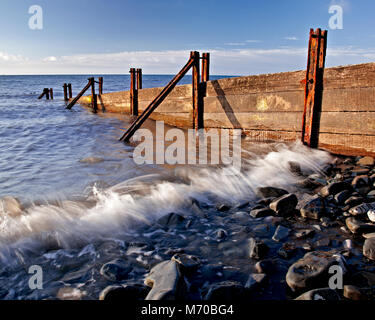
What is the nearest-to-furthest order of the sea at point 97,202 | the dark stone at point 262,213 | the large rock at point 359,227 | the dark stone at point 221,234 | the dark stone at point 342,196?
1. the sea at point 97,202
2. the large rock at point 359,227
3. the dark stone at point 221,234
4. the dark stone at point 262,213
5. the dark stone at point 342,196

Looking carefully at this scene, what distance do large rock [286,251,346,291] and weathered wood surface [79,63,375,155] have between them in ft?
14.1

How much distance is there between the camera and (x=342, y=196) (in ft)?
13.6

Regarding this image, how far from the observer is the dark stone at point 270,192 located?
4.54m

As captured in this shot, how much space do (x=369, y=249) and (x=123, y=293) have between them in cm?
249

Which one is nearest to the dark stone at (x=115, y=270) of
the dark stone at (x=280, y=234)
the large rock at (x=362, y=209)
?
the dark stone at (x=280, y=234)

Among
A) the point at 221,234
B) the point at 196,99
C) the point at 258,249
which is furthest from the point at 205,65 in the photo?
the point at 258,249

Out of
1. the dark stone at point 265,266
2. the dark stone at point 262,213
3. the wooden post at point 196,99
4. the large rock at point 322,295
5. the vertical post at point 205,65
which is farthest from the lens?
the vertical post at point 205,65

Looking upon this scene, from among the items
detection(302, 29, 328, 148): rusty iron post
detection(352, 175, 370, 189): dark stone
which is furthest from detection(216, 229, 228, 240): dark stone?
detection(302, 29, 328, 148): rusty iron post

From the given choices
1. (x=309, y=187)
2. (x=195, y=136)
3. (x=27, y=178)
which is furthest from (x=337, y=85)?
(x=27, y=178)

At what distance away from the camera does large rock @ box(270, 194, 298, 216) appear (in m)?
3.93

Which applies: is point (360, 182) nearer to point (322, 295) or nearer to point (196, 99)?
point (322, 295)

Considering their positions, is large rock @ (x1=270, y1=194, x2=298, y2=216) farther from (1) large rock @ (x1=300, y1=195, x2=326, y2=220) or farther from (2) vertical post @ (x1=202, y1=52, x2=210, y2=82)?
(2) vertical post @ (x1=202, y1=52, x2=210, y2=82)

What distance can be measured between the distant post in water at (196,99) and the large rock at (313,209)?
5827 millimetres

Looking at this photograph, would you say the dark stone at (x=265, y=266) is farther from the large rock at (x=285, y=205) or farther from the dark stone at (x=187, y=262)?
the large rock at (x=285, y=205)
